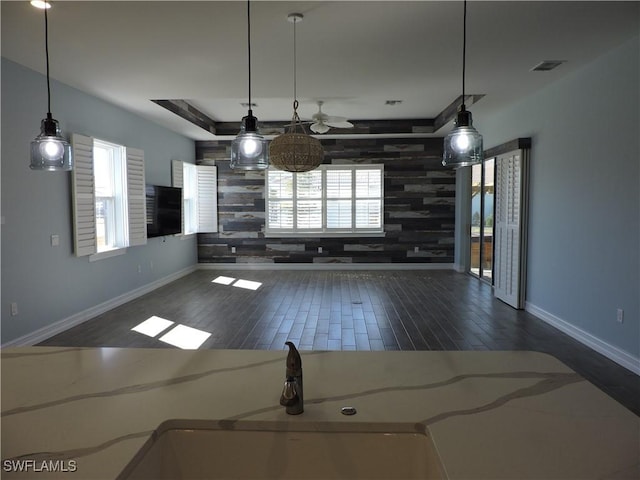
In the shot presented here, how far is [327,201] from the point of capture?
29.0ft

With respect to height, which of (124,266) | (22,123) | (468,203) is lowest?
(124,266)

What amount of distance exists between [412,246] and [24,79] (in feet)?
22.6

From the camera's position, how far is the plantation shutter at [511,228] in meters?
5.50

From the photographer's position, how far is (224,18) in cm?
314

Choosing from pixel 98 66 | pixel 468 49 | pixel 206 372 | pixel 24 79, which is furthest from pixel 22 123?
pixel 468 49

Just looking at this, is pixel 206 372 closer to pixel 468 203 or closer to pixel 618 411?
pixel 618 411

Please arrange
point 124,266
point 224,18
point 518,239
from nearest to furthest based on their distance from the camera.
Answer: point 224,18
point 518,239
point 124,266

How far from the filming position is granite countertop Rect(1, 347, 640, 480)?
98cm

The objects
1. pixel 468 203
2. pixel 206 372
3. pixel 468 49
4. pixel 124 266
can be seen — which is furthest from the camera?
pixel 468 203

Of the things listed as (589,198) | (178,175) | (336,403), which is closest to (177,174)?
(178,175)

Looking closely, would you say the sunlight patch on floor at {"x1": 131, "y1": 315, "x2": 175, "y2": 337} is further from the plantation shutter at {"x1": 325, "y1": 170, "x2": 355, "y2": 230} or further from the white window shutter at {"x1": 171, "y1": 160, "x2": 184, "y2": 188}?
the plantation shutter at {"x1": 325, "y1": 170, "x2": 355, "y2": 230}

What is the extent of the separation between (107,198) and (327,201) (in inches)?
170

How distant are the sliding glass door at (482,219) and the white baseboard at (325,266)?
0.83m

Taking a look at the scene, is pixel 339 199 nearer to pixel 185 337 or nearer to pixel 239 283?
pixel 239 283
